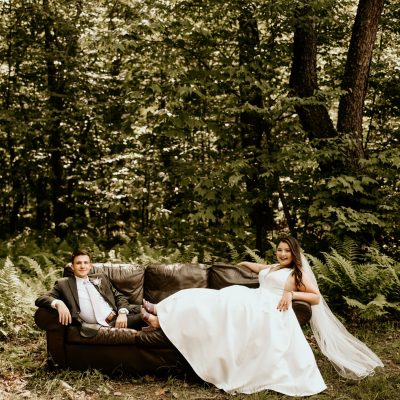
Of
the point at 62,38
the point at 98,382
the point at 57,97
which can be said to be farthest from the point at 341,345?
the point at 62,38

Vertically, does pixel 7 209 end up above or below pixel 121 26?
below

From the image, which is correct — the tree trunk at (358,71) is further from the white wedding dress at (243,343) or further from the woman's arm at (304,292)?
the white wedding dress at (243,343)

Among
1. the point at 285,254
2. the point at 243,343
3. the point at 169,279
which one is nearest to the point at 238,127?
the point at 169,279

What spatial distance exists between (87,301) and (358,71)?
5.89 m

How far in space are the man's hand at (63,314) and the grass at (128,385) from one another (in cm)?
57

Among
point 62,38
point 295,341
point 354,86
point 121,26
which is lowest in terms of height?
point 295,341

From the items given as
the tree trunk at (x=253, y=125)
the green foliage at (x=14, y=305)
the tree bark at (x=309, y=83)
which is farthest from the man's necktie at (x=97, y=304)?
the tree bark at (x=309, y=83)

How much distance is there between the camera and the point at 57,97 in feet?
35.9

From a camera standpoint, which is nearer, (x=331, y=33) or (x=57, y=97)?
(x=331, y=33)

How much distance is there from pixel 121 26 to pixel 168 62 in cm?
92

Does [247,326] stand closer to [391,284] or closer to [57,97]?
[391,284]

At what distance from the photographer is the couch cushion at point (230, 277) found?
6.16 meters

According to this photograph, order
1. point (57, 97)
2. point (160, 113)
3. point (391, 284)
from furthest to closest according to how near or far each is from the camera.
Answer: point (57, 97) < point (160, 113) < point (391, 284)

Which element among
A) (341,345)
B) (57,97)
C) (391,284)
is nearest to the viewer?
(341,345)
